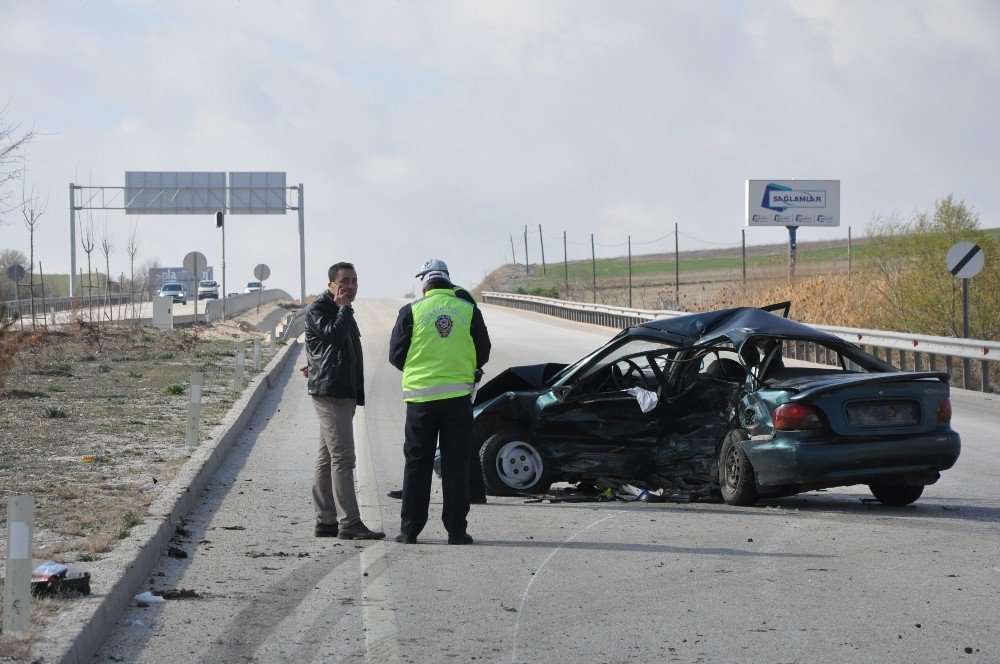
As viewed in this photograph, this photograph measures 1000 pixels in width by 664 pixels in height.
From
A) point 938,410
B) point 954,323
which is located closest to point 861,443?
point 938,410

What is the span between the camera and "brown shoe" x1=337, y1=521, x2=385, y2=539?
338 inches

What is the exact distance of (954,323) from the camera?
28.4m

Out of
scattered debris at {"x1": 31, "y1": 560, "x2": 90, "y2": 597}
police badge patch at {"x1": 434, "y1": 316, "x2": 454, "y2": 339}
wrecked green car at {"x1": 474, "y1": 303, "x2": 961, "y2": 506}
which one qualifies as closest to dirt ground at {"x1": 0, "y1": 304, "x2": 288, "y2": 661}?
scattered debris at {"x1": 31, "y1": 560, "x2": 90, "y2": 597}

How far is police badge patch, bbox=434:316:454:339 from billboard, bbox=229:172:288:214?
65163mm

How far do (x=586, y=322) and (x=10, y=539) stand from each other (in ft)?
156

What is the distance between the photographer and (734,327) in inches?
382

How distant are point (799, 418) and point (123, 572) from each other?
15.3 ft

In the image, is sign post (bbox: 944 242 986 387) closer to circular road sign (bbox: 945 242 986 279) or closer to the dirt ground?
circular road sign (bbox: 945 242 986 279)

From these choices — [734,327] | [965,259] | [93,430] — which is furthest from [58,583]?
[965,259]

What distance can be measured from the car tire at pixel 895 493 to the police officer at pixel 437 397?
3.28 m

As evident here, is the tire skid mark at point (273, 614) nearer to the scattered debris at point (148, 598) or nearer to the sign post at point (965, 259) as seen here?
the scattered debris at point (148, 598)

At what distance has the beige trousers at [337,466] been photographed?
864 cm

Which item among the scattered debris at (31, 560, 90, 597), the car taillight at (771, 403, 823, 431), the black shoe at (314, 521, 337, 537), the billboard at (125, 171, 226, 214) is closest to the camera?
the scattered debris at (31, 560, 90, 597)

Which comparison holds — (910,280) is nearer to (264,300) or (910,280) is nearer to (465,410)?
(465,410)
